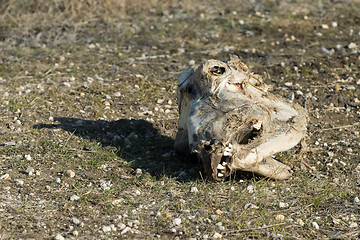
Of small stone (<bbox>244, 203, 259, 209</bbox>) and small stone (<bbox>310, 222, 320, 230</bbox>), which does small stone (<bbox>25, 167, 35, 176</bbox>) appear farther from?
small stone (<bbox>310, 222, 320, 230</bbox>)

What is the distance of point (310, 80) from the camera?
8.91 metres

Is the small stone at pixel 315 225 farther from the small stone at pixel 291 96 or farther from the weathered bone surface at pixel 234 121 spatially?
the small stone at pixel 291 96

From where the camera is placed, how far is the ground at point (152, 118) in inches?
205

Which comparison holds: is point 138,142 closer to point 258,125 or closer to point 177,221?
point 258,125

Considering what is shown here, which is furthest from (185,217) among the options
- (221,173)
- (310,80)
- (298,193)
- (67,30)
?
(67,30)

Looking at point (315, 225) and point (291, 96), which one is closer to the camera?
point (315, 225)

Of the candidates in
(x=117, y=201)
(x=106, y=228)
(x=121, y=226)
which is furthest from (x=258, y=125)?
(x=106, y=228)

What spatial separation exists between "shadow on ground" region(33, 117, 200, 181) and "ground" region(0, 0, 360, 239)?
0.02 metres

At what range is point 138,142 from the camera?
6863 millimetres

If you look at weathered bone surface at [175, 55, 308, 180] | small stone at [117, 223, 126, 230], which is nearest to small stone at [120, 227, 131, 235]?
small stone at [117, 223, 126, 230]

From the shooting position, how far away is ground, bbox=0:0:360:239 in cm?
520

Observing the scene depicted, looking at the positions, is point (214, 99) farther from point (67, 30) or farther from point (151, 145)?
point (67, 30)

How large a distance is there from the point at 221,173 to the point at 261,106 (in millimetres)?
849

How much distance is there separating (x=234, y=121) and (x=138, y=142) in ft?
5.54
